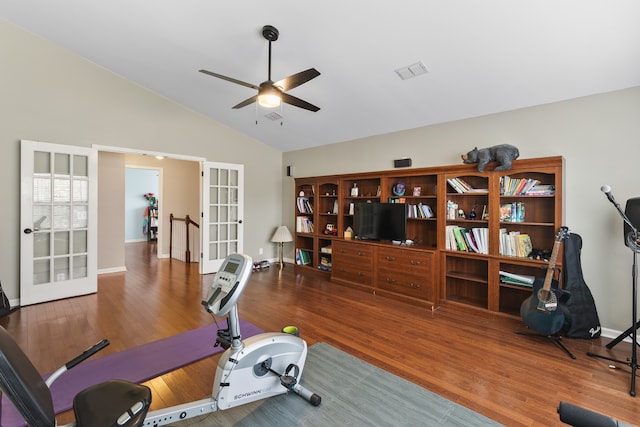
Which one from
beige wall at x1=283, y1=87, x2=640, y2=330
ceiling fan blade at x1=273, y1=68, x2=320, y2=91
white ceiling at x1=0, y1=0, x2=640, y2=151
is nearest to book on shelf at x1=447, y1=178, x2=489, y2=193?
beige wall at x1=283, y1=87, x2=640, y2=330

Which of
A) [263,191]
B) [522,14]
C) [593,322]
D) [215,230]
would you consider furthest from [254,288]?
[522,14]

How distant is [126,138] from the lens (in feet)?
14.8

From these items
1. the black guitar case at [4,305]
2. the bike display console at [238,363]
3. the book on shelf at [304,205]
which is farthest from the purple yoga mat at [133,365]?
the book on shelf at [304,205]

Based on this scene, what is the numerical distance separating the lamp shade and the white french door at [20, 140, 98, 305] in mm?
2874

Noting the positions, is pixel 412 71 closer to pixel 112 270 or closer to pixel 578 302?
pixel 578 302

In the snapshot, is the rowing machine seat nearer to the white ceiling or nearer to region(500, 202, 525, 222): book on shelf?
the white ceiling

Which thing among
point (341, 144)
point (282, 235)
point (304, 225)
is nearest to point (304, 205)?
point (304, 225)

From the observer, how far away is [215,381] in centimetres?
179

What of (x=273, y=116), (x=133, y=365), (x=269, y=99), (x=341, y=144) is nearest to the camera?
(x=133, y=365)

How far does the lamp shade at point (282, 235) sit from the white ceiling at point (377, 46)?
2.53 m

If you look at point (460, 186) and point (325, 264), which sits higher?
point (460, 186)

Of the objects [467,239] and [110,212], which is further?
[110,212]

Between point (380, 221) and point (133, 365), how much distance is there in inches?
132

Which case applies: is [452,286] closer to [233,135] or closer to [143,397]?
[143,397]
